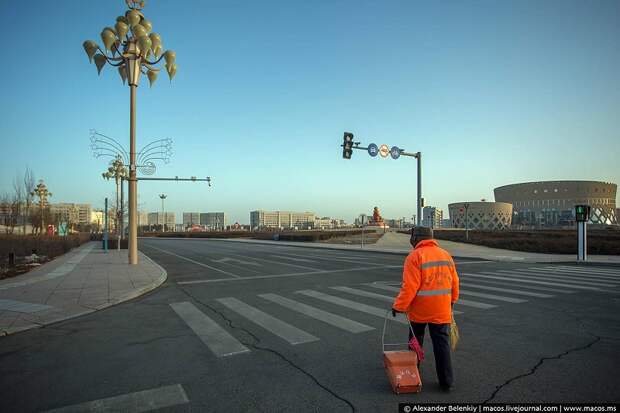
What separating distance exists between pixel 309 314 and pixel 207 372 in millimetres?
3271

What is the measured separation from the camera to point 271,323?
6.83 meters

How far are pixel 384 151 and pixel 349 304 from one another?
1517 centimetres

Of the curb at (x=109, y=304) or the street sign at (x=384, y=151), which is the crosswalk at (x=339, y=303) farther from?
the street sign at (x=384, y=151)

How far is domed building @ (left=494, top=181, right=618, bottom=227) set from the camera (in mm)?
138750

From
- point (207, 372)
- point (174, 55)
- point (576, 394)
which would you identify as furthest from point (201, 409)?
point (174, 55)

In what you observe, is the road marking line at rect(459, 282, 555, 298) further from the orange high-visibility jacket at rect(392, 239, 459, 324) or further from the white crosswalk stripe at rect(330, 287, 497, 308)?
the orange high-visibility jacket at rect(392, 239, 459, 324)

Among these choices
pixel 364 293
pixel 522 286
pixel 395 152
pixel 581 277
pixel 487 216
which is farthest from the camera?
pixel 487 216

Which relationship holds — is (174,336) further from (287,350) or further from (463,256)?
(463,256)

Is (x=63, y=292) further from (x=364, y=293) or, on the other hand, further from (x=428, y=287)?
(x=428, y=287)

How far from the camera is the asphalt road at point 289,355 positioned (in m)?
3.80

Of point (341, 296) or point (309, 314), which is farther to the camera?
point (341, 296)

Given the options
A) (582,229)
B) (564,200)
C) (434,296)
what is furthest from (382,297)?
(564,200)

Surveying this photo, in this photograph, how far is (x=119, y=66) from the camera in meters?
16.8

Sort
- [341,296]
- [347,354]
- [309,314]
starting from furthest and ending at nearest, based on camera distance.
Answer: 1. [341,296]
2. [309,314]
3. [347,354]
